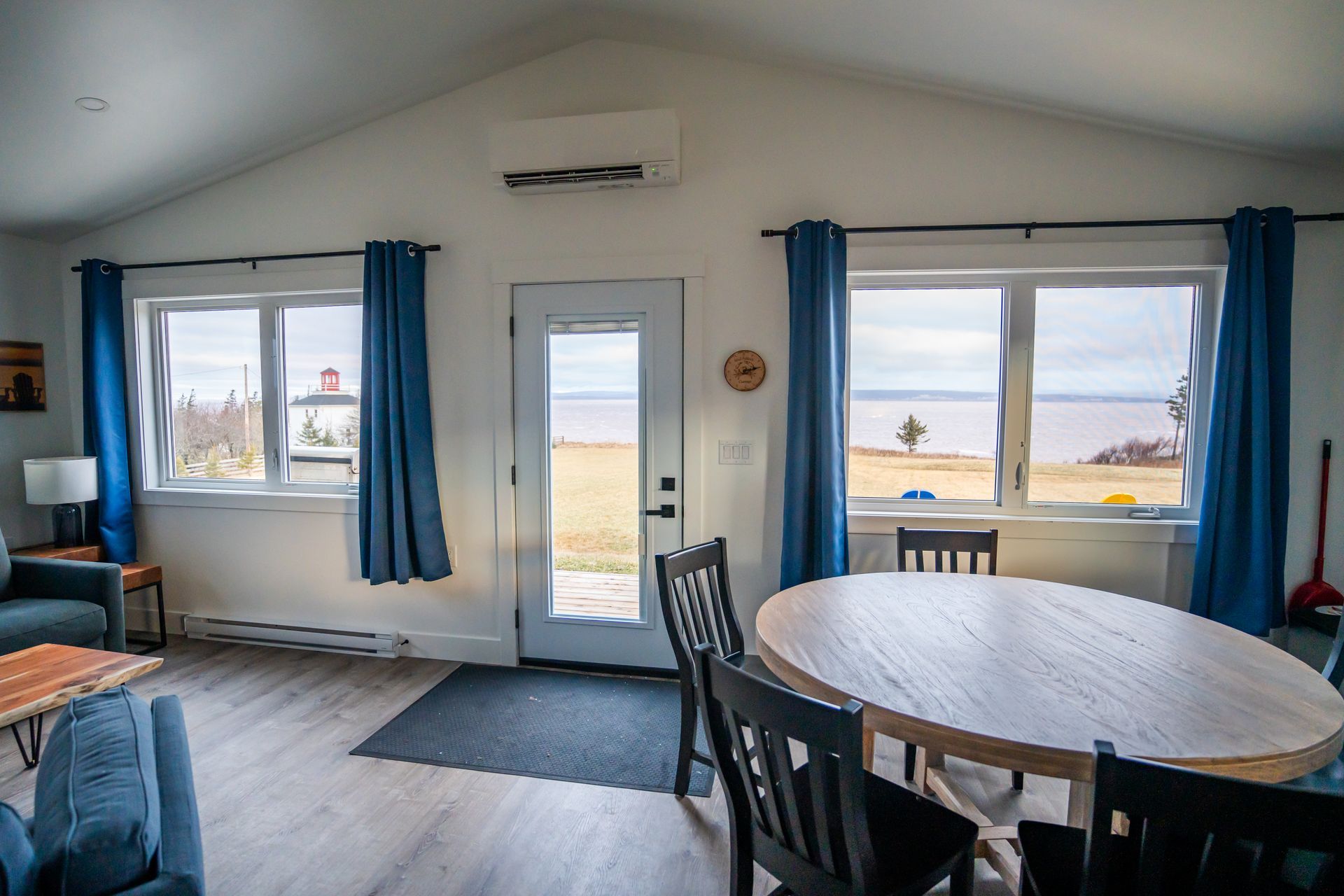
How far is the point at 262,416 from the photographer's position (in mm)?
3529

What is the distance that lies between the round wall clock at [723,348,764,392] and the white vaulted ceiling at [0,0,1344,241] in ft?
4.34

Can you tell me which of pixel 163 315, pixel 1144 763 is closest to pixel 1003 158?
pixel 1144 763

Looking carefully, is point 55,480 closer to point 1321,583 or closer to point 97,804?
point 97,804

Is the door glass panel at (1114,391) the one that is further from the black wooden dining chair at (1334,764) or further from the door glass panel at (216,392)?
the door glass panel at (216,392)

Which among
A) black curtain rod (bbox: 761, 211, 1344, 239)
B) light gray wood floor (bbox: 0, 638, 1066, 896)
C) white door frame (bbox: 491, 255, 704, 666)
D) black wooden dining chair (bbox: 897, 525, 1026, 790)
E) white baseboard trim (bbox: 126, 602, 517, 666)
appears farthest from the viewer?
white baseboard trim (bbox: 126, 602, 517, 666)

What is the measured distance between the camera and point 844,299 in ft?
8.91

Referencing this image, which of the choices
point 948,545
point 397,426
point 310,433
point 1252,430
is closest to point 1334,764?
point 948,545

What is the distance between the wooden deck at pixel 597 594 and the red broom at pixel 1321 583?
9.56 feet

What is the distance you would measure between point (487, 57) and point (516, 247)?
87 cm

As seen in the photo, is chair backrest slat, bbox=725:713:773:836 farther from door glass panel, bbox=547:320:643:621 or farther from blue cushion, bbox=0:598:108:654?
blue cushion, bbox=0:598:108:654

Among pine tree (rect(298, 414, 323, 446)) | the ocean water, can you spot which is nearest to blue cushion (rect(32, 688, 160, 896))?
the ocean water

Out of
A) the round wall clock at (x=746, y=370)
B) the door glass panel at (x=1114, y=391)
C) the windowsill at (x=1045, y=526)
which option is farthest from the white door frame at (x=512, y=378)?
the door glass panel at (x=1114, y=391)

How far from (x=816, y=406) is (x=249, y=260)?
3185 millimetres

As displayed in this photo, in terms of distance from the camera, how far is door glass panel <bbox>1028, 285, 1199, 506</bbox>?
2.75 m
